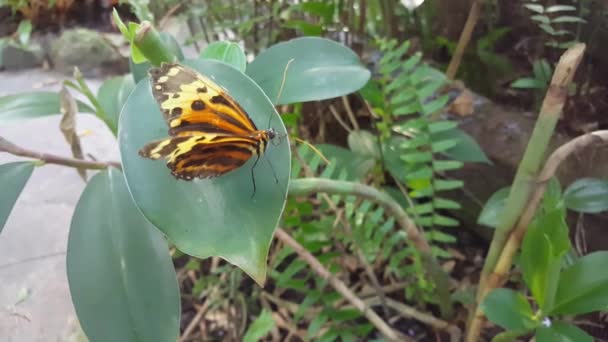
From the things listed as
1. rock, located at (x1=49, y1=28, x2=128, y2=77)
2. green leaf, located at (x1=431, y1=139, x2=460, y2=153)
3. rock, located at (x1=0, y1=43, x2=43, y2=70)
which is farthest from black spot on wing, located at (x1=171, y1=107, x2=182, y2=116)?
rock, located at (x1=0, y1=43, x2=43, y2=70)

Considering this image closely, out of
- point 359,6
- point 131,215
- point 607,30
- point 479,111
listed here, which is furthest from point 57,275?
point 607,30

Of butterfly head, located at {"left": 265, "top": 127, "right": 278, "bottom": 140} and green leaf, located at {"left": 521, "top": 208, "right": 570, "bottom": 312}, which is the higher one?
butterfly head, located at {"left": 265, "top": 127, "right": 278, "bottom": 140}

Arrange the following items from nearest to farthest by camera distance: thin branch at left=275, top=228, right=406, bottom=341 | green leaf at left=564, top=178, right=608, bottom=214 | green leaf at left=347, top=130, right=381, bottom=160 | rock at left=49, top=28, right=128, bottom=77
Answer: green leaf at left=564, top=178, right=608, bottom=214
thin branch at left=275, top=228, right=406, bottom=341
green leaf at left=347, top=130, right=381, bottom=160
rock at left=49, top=28, right=128, bottom=77

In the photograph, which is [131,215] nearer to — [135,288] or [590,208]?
[135,288]

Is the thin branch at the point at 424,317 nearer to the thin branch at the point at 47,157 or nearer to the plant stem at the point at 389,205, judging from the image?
the plant stem at the point at 389,205

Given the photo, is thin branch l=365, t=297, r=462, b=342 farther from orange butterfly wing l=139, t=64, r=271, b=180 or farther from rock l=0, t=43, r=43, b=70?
rock l=0, t=43, r=43, b=70

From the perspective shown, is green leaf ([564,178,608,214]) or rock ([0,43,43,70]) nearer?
green leaf ([564,178,608,214])
